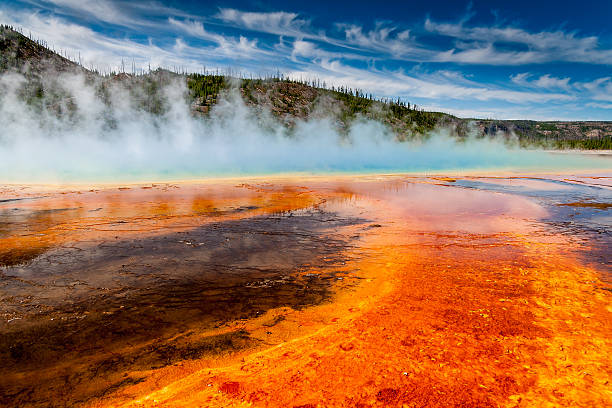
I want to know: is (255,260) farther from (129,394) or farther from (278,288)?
(129,394)

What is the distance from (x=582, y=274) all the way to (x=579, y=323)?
6.09ft

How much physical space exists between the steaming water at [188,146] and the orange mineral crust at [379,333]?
60.2 ft

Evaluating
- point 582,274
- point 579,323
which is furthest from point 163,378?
point 582,274

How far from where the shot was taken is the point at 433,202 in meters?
11.9

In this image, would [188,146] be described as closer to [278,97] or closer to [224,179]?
[224,179]

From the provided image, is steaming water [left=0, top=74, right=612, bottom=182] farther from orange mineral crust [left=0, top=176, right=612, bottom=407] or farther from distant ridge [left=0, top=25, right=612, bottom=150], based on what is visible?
orange mineral crust [left=0, top=176, right=612, bottom=407]

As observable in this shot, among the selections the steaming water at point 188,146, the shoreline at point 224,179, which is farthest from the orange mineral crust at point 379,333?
the steaming water at point 188,146

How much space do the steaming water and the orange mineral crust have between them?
60.2 feet

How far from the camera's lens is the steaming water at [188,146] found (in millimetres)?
28031

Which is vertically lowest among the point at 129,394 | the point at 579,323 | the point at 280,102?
the point at 129,394

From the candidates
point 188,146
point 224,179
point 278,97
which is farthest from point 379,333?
point 278,97

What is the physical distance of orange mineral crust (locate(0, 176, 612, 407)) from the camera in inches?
107

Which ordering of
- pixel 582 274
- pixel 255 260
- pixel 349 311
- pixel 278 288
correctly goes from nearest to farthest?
pixel 349 311 → pixel 278 288 → pixel 582 274 → pixel 255 260

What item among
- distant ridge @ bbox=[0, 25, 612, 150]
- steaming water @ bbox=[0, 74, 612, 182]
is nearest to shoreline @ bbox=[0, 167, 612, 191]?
steaming water @ bbox=[0, 74, 612, 182]
